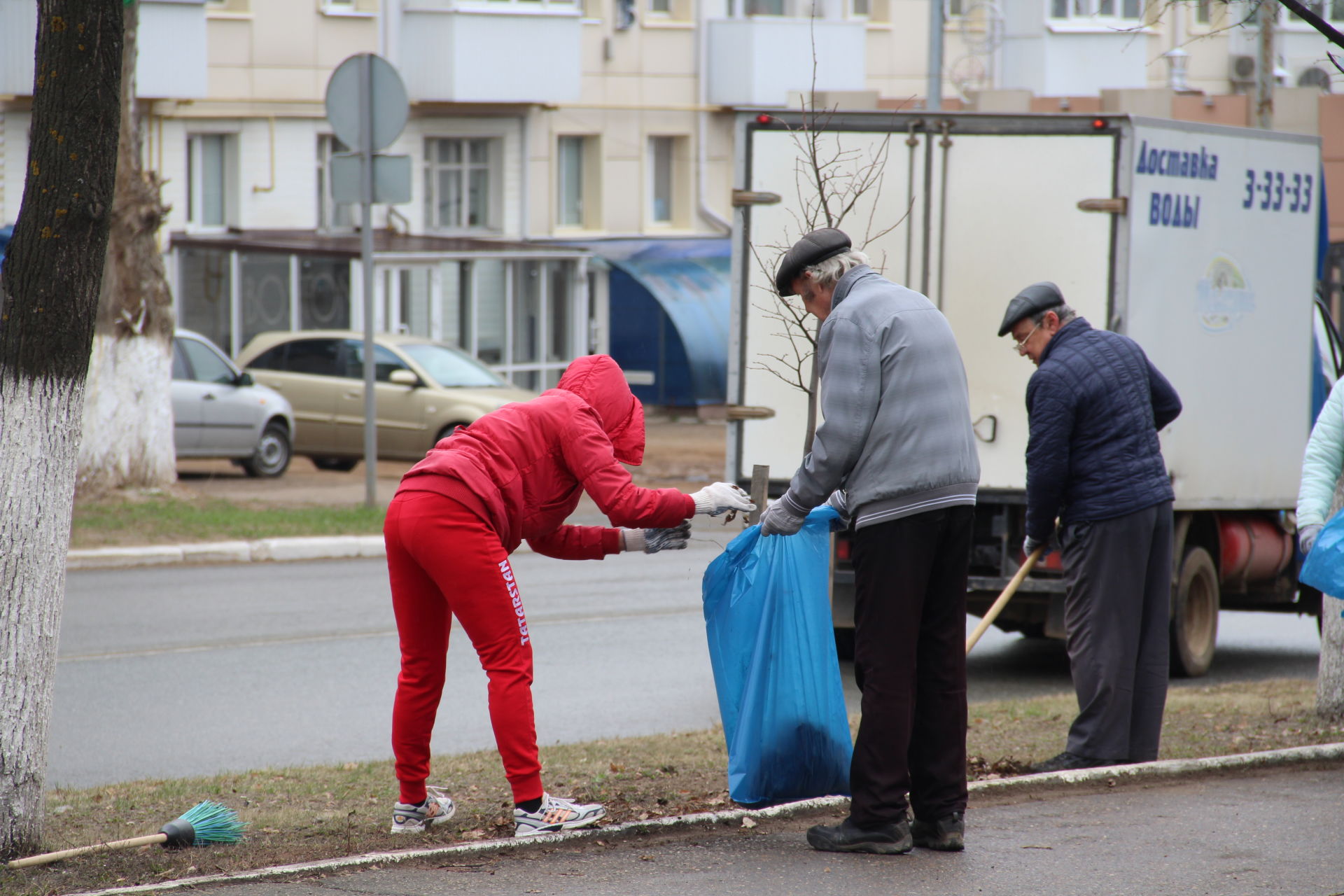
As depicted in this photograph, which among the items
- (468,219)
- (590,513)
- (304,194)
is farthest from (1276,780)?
(468,219)

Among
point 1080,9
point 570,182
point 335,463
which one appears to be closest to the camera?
point 335,463

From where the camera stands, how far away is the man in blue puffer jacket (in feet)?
20.3

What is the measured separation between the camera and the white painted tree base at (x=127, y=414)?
15203 millimetres

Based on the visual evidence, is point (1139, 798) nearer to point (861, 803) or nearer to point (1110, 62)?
point (861, 803)

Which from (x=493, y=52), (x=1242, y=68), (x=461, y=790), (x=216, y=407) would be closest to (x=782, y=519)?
(x=461, y=790)

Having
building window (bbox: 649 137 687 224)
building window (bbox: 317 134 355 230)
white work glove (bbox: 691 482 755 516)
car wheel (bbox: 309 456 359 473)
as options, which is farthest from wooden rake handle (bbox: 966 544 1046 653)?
building window (bbox: 649 137 687 224)

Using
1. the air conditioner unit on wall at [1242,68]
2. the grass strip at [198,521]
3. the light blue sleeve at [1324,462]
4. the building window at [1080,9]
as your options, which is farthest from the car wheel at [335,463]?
the air conditioner unit on wall at [1242,68]

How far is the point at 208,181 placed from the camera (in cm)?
2450

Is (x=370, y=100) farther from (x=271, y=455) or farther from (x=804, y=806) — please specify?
(x=804, y=806)

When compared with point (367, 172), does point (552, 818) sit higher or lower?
lower

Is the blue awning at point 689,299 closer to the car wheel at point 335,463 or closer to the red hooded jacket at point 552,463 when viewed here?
the car wheel at point 335,463

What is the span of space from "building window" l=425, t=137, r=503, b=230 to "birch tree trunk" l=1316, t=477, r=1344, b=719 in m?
22.0

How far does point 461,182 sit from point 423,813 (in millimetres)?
23584

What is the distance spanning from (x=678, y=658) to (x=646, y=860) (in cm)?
467
